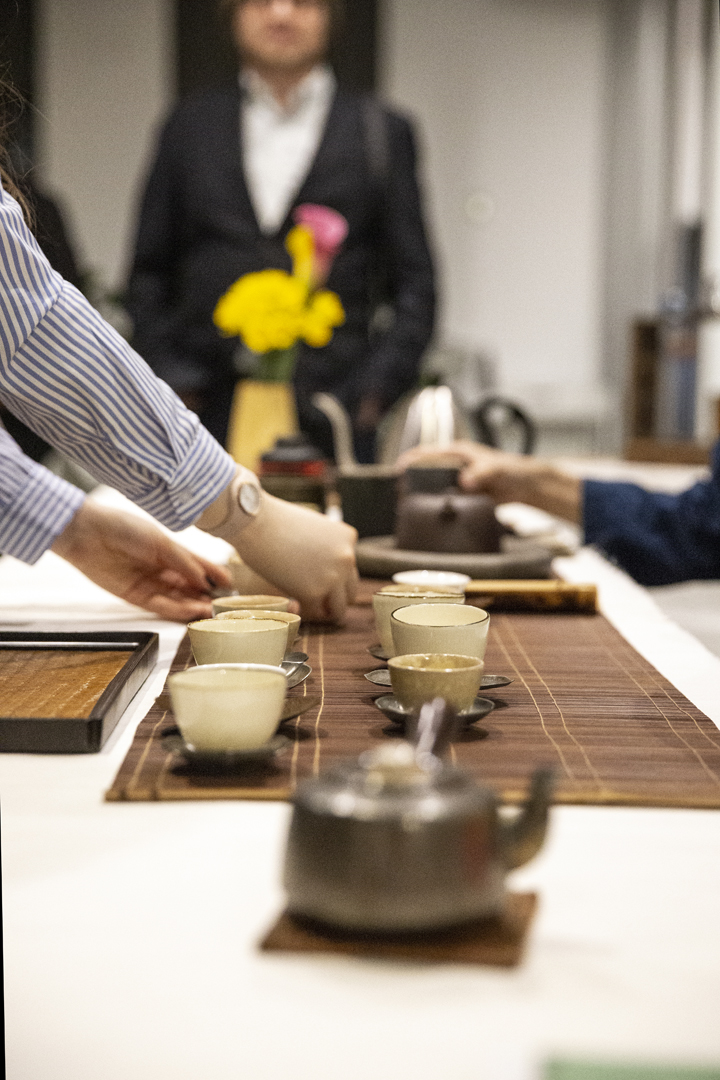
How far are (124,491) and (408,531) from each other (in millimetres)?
447

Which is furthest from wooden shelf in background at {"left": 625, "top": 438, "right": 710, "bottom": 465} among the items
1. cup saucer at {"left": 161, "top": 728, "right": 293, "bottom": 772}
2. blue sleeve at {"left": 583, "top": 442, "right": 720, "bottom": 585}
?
cup saucer at {"left": 161, "top": 728, "right": 293, "bottom": 772}

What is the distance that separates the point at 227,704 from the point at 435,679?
0.15 m

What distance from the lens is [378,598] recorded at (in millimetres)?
1013

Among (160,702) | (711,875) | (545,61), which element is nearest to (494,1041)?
(711,875)

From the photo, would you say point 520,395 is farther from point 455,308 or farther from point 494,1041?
point 494,1041

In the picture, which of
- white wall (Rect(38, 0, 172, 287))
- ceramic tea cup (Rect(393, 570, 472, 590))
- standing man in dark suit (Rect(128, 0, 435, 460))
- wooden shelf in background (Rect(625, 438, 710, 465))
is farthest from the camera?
white wall (Rect(38, 0, 172, 287))

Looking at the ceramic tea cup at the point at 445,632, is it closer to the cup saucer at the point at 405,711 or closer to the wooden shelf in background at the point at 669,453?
the cup saucer at the point at 405,711

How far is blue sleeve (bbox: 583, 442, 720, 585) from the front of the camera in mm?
1791

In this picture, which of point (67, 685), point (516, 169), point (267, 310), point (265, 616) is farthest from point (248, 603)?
point (516, 169)

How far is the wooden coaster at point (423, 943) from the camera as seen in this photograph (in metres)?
0.47

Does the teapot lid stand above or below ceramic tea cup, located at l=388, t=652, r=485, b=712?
above

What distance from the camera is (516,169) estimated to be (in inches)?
248

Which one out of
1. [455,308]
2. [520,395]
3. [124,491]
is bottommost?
[520,395]

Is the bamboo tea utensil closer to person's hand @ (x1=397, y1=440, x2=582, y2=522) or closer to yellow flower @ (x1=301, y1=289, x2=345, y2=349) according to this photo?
person's hand @ (x1=397, y1=440, x2=582, y2=522)
